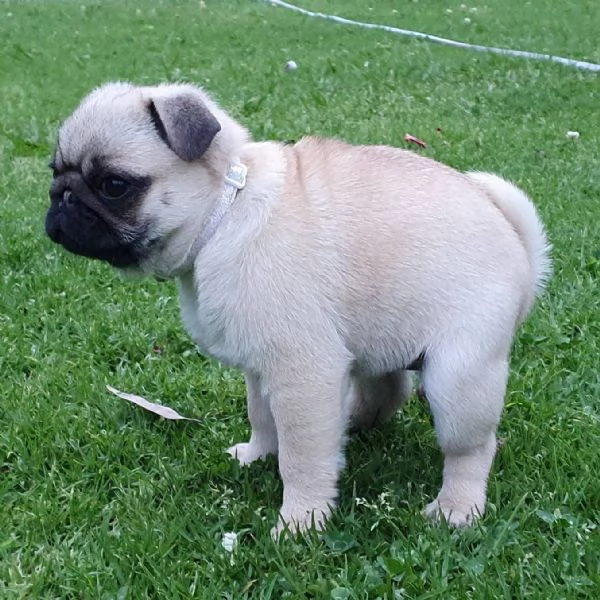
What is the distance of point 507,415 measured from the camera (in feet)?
11.1

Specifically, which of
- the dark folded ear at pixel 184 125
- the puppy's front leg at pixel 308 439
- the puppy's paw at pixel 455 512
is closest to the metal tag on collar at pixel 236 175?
the dark folded ear at pixel 184 125

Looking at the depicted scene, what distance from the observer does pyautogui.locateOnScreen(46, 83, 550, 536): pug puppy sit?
2.57 m

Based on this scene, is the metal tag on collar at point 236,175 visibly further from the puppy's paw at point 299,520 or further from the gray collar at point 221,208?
the puppy's paw at point 299,520

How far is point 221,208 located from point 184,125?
26 cm

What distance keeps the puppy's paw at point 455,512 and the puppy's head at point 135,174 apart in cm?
113

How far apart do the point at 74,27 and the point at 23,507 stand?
11.9 metres

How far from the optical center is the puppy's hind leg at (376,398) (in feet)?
10.9

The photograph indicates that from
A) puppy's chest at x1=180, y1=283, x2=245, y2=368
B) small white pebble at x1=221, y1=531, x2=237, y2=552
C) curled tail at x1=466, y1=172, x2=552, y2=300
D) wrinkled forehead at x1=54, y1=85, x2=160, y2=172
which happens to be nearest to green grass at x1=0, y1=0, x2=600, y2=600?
small white pebble at x1=221, y1=531, x2=237, y2=552

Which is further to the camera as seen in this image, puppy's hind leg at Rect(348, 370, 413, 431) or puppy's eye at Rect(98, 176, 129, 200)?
puppy's hind leg at Rect(348, 370, 413, 431)

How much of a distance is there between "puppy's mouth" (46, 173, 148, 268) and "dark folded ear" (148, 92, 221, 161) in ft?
0.78

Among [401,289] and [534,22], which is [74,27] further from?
[401,289]

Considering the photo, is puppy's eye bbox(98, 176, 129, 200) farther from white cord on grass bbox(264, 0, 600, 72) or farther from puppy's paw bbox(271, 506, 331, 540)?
white cord on grass bbox(264, 0, 600, 72)

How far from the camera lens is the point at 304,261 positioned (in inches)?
102

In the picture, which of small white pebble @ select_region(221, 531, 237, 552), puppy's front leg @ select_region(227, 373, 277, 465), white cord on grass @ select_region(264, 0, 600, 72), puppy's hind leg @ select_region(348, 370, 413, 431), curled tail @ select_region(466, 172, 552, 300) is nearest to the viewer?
small white pebble @ select_region(221, 531, 237, 552)
